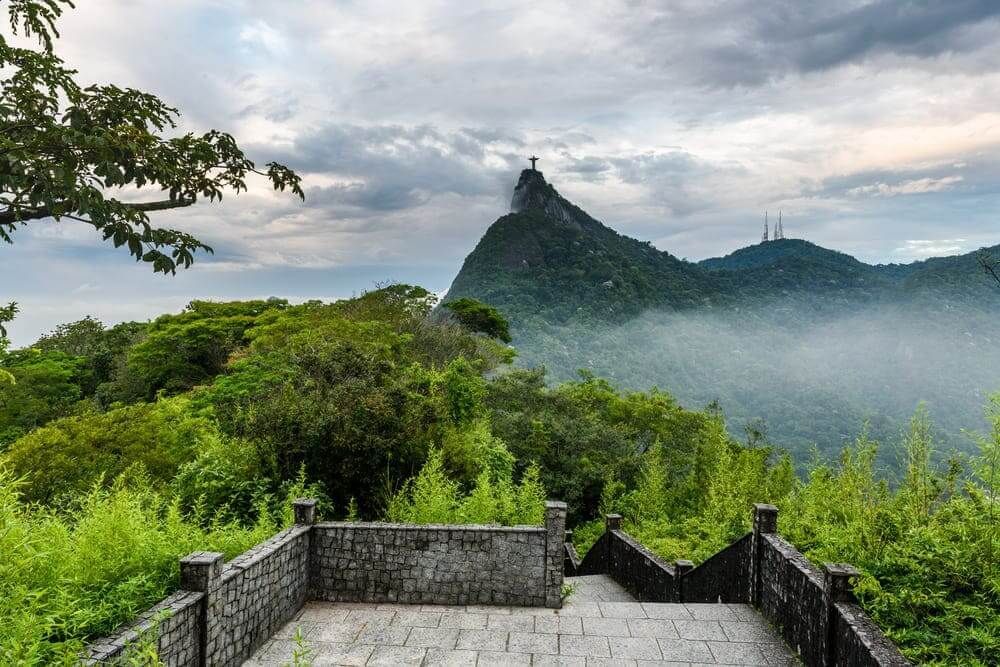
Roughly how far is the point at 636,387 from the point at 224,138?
49.4m

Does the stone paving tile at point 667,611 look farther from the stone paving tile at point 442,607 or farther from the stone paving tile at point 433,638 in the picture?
the stone paving tile at point 433,638

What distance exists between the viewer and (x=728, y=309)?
78188 mm

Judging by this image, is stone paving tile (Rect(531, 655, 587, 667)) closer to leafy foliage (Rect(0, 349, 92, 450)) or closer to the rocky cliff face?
leafy foliage (Rect(0, 349, 92, 450))

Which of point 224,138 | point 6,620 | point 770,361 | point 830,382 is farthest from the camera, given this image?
point 770,361

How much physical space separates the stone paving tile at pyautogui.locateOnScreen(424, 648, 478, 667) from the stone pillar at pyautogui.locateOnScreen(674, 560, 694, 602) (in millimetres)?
4436

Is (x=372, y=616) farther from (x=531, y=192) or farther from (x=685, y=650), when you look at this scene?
(x=531, y=192)

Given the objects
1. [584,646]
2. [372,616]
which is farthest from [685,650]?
[372,616]

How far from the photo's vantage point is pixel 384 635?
7.00m

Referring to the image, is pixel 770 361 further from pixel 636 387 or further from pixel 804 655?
pixel 804 655

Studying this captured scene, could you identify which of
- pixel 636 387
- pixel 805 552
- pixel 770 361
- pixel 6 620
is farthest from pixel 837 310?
pixel 6 620

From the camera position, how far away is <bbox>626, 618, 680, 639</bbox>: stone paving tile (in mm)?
7094

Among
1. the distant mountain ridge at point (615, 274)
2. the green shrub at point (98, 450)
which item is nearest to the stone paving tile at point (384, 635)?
the green shrub at point (98, 450)

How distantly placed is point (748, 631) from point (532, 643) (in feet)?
8.26

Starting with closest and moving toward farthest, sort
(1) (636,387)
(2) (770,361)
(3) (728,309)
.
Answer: (1) (636,387), (2) (770,361), (3) (728,309)
